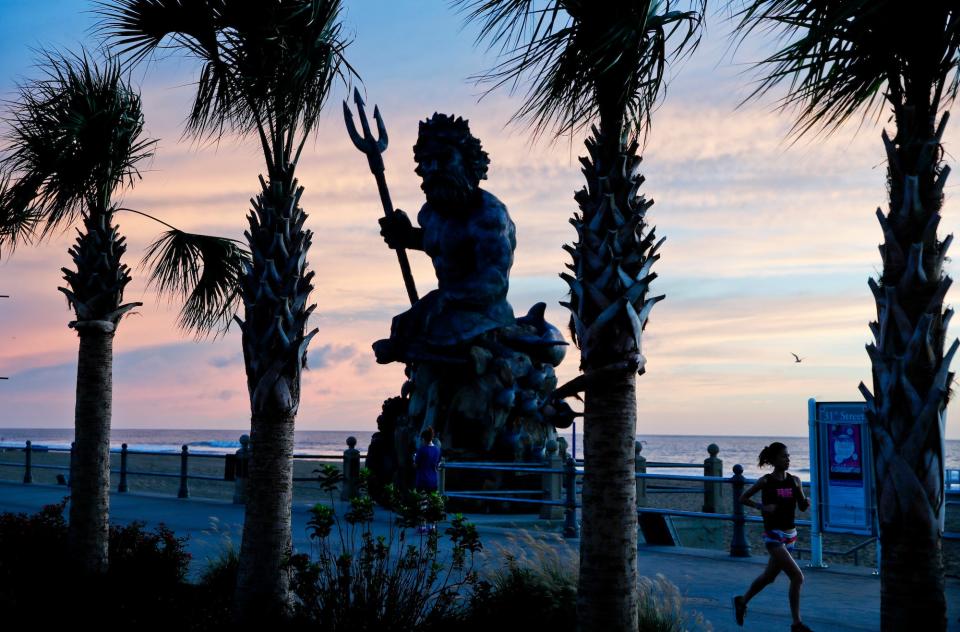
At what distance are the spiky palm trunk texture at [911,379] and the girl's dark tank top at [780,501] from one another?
2.62m

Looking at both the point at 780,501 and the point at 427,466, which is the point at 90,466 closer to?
the point at 427,466

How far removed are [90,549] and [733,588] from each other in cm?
672

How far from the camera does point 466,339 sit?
757 inches

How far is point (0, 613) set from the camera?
9.59 meters

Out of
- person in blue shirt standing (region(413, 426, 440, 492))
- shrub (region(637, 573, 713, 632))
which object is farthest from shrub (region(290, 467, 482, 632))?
person in blue shirt standing (region(413, 426, 440, 492))

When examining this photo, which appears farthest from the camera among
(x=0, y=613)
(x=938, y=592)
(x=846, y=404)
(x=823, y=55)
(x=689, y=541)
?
(x=689, y=541)

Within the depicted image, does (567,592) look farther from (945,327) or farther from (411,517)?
(945,327)

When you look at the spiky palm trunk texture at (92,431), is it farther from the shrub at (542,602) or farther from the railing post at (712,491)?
the railing post at (712,491)

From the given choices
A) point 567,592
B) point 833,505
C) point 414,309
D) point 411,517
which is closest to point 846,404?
point 833,505

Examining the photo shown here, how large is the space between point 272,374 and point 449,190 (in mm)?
10397

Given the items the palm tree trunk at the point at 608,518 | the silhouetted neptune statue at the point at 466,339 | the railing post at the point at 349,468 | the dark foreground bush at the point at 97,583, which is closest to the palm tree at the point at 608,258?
the palm tree trunk at the point at 608,518

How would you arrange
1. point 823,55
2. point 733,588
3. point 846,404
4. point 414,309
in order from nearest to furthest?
point 823,55 → point 733,588 → point 846,404 → point 414,309

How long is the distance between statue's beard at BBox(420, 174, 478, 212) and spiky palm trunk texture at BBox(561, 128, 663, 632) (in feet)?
36.6

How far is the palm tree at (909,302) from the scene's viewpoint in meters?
6.28
